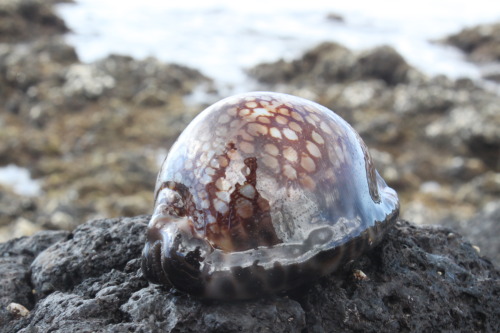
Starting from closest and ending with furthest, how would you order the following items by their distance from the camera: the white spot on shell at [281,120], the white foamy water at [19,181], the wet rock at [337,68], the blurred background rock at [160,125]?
the white spot on shell at [281,120], the blurred background rock at [160,125], the white foamy water at [19,181], the wet rock at [337,68]

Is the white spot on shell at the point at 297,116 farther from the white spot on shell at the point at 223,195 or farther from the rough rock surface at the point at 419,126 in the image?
the rough rock surface at the point at 419,126

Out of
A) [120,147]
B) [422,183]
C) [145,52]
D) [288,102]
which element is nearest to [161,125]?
[120,147]

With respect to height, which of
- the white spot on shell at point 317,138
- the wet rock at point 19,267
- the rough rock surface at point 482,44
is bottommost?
the rough rock surface at point 482,44

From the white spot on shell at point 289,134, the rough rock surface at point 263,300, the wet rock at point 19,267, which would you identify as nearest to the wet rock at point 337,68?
the rough rock surface at point 263,300

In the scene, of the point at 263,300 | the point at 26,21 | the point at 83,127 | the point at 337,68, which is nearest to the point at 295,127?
the point at 263,300

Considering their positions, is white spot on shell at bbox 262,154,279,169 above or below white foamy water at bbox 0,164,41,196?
above

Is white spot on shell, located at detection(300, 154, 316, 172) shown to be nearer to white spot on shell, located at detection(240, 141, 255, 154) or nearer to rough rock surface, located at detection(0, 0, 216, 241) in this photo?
white spot on shell, located at detection(240, 141, 255, 154)

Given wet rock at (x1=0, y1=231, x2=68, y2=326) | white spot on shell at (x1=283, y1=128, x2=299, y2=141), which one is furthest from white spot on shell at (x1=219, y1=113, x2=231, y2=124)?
wet rock at (x1=0, y1=231, x2=68, y2=326)

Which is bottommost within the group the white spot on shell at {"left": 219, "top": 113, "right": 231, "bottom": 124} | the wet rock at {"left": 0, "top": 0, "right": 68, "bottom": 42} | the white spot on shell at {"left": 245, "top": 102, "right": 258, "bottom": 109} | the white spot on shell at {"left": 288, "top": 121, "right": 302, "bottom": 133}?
the wet rock at {"left": 0, "top": 0, "right": 68, "bottom": 42}

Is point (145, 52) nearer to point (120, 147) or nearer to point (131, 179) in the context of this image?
point (120, 147)
